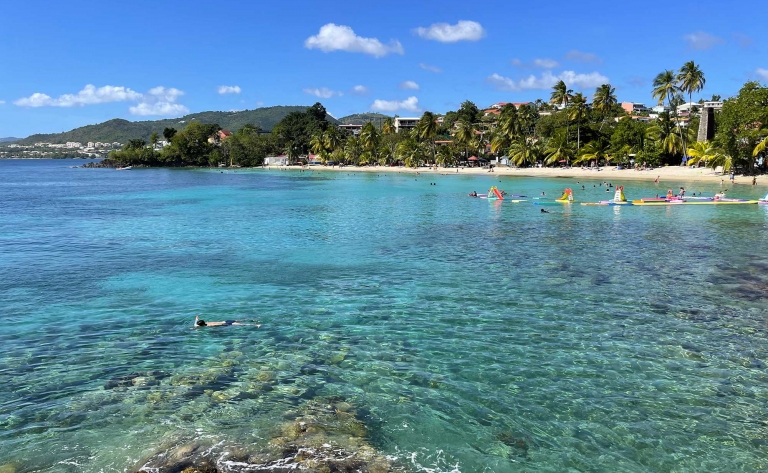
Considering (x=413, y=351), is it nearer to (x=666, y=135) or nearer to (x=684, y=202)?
(x=684, y=202)

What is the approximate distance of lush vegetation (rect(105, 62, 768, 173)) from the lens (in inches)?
2579

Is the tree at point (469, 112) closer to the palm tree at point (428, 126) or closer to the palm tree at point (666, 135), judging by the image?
the palm tree at point (428, 126)

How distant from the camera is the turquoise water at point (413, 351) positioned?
26.5ft

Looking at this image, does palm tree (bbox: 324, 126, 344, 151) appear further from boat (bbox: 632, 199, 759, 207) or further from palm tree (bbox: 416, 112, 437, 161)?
boat (bbox: 632, 199, 759, 207)

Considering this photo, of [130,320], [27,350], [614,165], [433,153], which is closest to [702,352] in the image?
[130,320]

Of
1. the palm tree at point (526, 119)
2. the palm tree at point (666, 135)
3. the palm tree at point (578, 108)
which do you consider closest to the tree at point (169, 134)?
the palm tree at point (526, 119)

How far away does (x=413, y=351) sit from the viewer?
11.6 meters

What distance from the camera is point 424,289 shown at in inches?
670

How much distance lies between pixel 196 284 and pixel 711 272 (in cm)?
1845

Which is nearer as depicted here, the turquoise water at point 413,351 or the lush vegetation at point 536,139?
the turquoise water at point 413,351

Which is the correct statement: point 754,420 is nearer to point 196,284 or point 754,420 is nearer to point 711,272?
point 711,272

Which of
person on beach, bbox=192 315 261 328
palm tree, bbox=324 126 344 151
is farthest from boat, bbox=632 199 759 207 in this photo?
palm tree, bbox=324 126 344 151

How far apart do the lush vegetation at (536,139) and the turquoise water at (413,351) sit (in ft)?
161

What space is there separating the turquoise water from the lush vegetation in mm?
49202
